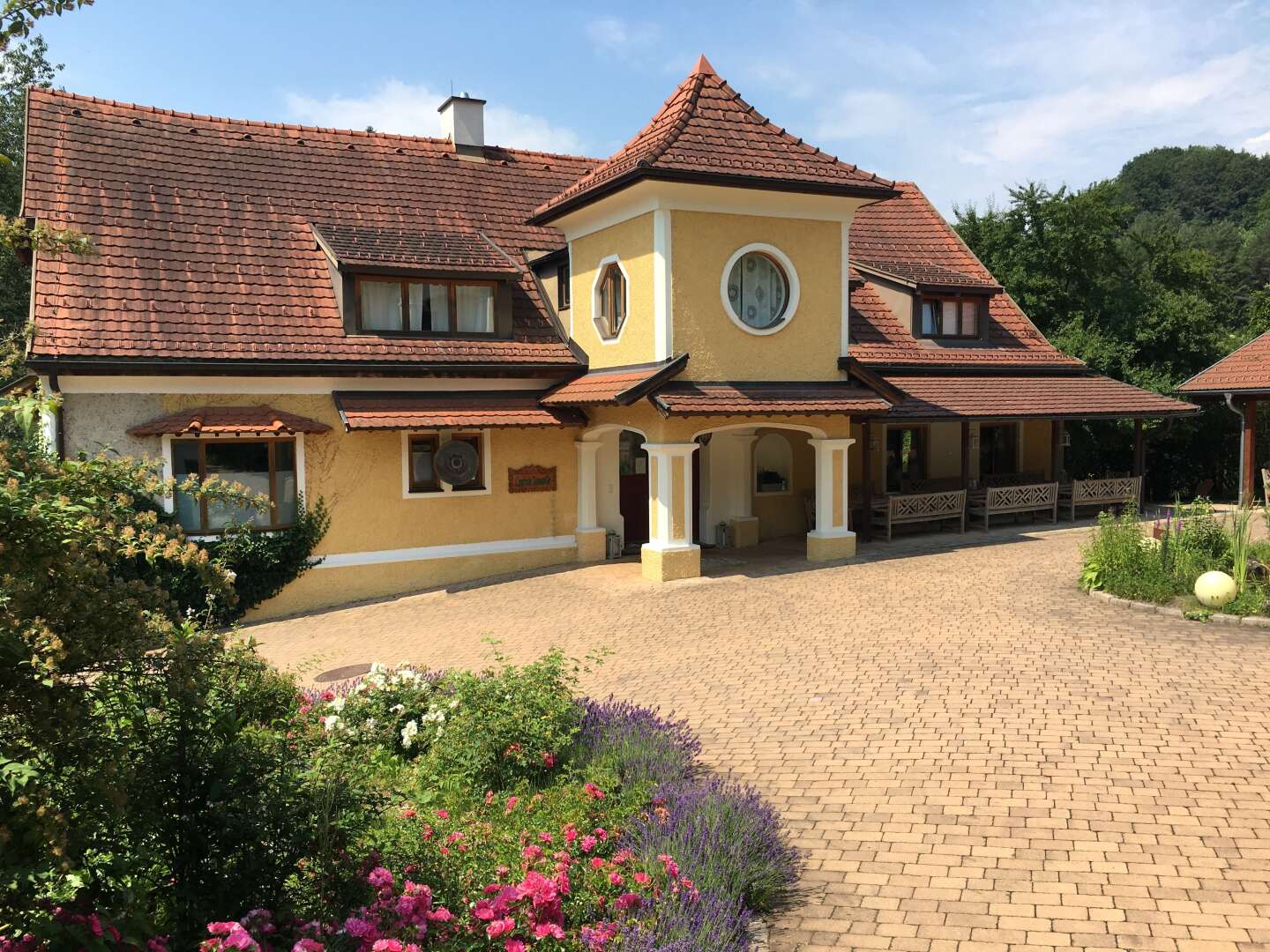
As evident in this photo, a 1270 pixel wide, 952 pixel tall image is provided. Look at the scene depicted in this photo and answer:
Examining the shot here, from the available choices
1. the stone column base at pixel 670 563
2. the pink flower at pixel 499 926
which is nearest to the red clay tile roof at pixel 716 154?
the stone column base at pixel 670 563

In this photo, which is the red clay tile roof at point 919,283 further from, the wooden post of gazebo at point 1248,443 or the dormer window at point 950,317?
the wooden post of gazebo at point 1248,443

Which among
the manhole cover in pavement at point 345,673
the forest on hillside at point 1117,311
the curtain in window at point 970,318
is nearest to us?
the manhole cover in pavement at point 345,673

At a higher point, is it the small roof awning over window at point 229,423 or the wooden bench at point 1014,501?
the small roof awning over window at point 229,423

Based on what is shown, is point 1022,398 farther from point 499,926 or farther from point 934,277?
point 499,926

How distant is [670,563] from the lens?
1577 cm

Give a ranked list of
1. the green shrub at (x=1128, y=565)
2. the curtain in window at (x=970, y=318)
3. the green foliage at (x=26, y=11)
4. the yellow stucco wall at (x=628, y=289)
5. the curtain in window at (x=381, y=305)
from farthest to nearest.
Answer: the curtain in window at (x=970, y=318) → the curtain in window at (x=381, y=305) → the yellow stucco wall at (x=628, y=289) → the green shrub at (x=1128, y=565) → the green foliage at (x=26, y=11)

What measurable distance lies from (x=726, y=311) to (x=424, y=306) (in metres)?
5.60

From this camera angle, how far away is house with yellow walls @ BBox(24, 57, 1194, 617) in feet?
51.3

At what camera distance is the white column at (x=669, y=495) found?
1570cm

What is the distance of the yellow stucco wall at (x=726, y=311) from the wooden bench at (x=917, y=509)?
3.35 m

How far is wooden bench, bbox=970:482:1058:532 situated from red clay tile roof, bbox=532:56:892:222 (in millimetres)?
6999

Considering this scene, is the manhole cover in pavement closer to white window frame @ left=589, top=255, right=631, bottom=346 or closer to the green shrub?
white window frame @ left=589, top=255, right=631, bottom=346

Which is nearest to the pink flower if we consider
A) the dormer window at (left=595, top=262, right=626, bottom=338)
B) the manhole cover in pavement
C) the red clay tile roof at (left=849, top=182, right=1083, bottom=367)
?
the manhole cover in pavement

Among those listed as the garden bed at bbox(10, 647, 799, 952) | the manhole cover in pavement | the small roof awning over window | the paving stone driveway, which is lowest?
the manhole cover in pavement
